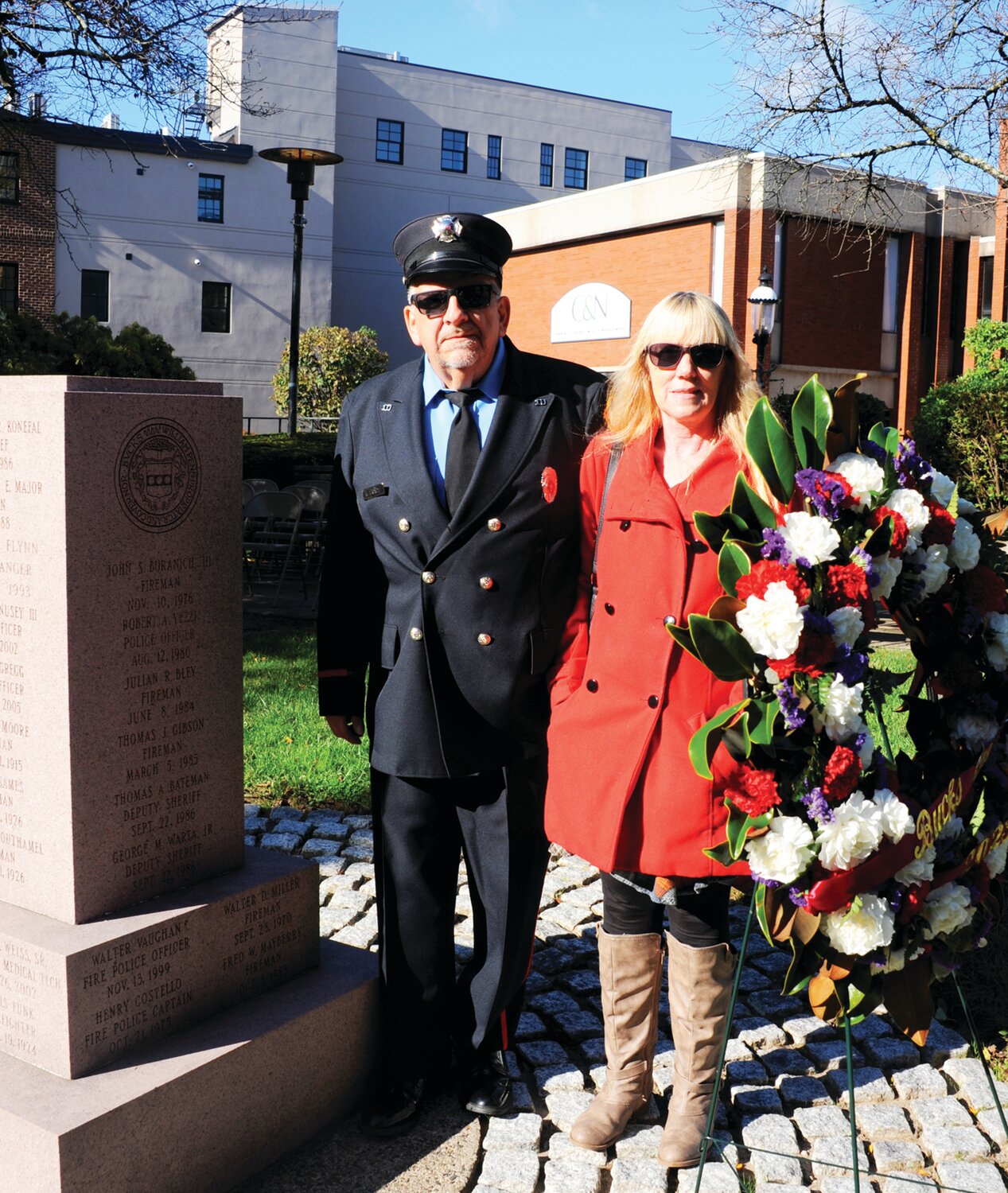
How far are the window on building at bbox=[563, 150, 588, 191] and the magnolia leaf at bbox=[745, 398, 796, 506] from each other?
48.6 metres

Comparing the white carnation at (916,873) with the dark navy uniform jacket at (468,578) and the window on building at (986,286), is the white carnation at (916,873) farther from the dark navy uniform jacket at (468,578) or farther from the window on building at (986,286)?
the window on building at (986,286)

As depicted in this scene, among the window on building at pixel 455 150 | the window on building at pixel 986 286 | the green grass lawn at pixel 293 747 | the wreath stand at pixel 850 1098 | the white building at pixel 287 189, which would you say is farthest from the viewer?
the window on building at pixel 455 150

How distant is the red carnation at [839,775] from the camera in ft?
8.11

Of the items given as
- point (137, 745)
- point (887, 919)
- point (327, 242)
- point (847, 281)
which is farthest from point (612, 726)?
point (327, 242)

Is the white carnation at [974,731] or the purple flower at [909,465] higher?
the purple flower at [909,465]

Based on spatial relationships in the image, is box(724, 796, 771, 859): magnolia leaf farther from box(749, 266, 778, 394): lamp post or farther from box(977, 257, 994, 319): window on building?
box(977, 257, 994, 319): window on building

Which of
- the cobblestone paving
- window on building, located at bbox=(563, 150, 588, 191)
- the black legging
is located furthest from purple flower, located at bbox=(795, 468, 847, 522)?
window on building, located at bbox=(563, 150, 588, 191)

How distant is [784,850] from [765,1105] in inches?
56.7

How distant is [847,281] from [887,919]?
94.6 feet

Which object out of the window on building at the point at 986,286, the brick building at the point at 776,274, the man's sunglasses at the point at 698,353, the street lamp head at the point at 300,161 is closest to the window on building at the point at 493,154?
the brick building at the point at 776,274

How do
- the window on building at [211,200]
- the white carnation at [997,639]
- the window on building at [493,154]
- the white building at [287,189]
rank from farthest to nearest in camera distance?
the window on building at [493,154] → the window on building at [211,200] → the white building at [287,189] → the white carnation at [997,639]

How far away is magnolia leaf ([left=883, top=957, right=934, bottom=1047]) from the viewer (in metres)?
2.65

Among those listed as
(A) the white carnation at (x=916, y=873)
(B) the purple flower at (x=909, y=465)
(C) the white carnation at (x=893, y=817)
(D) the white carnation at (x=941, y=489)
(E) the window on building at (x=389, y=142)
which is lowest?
(A) the white carnation at (x=916, y=873)

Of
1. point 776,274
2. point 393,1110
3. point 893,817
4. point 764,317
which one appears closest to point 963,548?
point 893,817
